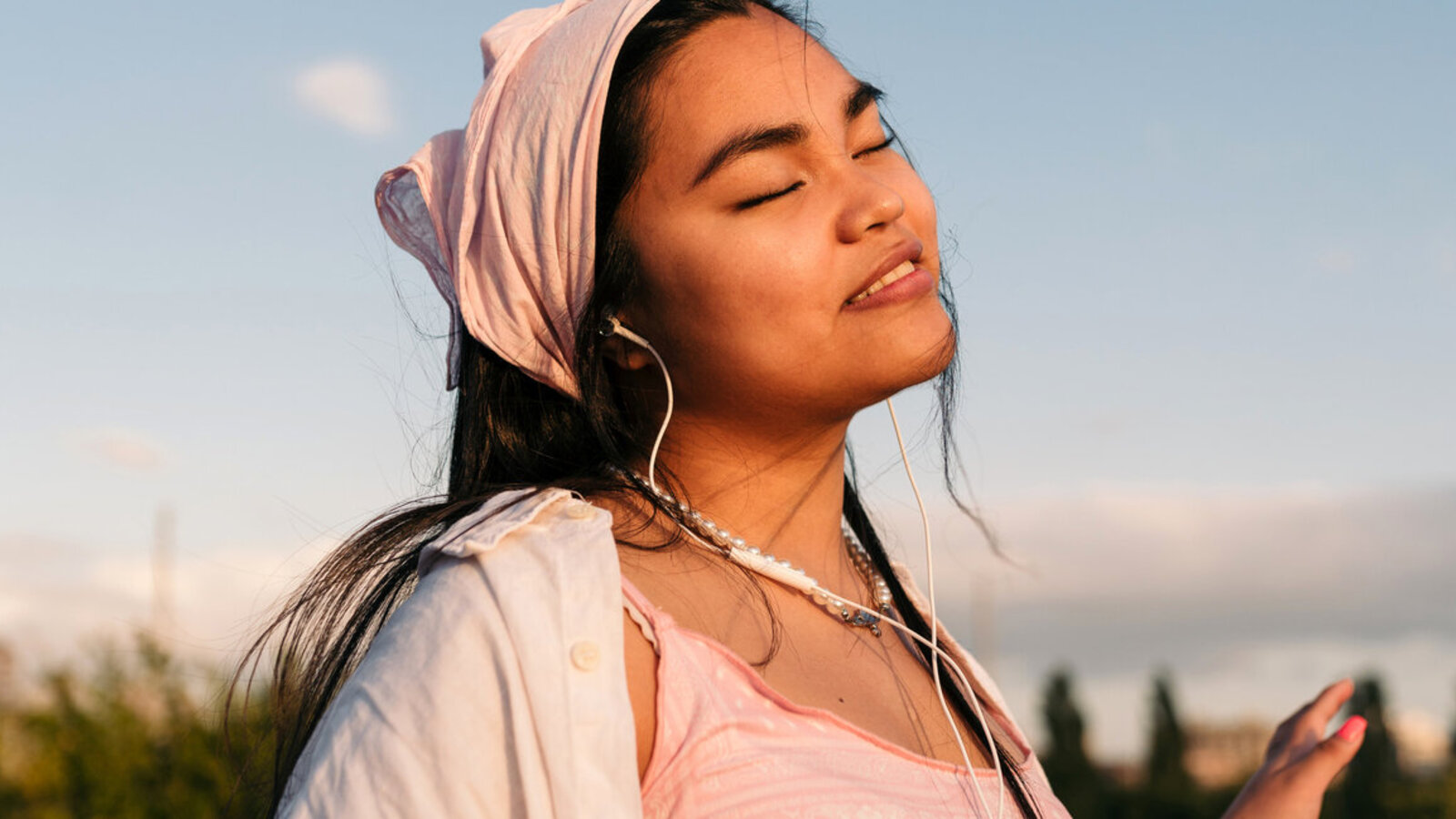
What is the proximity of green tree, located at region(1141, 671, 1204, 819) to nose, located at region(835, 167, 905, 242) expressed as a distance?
12.3 meters

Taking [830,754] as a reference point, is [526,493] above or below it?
above

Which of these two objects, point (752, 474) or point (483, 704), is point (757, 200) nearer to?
point (752, 474)

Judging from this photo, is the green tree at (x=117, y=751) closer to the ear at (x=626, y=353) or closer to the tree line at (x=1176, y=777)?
the ear at (x=626, y=353)

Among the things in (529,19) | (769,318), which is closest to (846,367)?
(769,318)

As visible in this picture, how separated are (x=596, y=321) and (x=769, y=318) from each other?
38 centimetres

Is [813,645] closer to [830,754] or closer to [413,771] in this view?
[830,754]

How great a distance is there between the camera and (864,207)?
2.23 meters

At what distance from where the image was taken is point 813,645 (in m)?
2.27

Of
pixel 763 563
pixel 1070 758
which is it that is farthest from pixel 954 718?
pixel 1070 758

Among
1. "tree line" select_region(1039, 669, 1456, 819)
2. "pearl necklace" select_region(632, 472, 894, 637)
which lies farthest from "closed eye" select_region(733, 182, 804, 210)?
"tree line" select_region(1039, 669, 1456, 819)

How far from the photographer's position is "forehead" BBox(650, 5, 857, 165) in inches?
90.9

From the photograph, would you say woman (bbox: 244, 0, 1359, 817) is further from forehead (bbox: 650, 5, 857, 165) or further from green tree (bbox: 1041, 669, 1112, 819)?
green tree (bbox: 1041, 669, 1112, 819)

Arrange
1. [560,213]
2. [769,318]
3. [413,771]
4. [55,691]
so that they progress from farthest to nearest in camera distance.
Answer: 1. [55,691]
2. [560,213]
3. [769,318]
4. [413,771]

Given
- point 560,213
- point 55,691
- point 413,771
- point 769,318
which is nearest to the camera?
point 413,771
